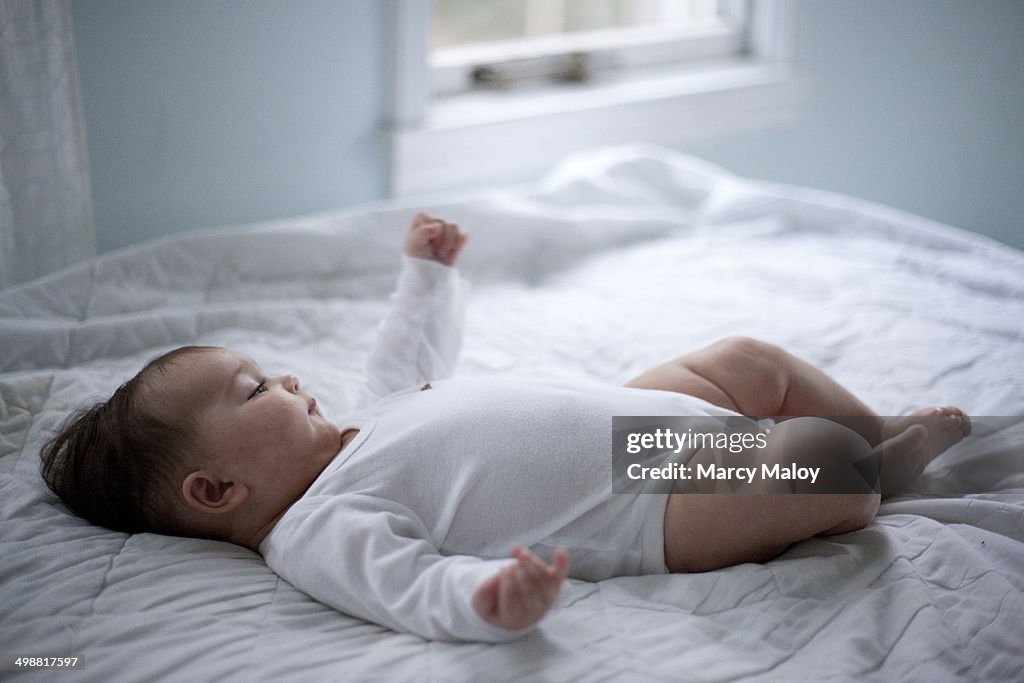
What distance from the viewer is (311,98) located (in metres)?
1.87

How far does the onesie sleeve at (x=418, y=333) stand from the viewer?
128cm

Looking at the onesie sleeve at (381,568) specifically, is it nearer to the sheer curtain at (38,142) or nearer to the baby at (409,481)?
the baby at (409,481)

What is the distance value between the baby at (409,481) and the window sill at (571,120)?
1053 millimetres

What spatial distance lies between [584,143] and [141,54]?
1037 millimetres

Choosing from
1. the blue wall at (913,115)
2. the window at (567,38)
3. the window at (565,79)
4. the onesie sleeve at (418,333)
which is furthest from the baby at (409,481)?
the blue wall at (913,115)

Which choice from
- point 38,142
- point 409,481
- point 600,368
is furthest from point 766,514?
point 38,142

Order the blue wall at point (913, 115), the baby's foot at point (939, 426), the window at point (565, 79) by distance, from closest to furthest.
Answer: the baby's foot at point (939, 426) < the window at point (565, 79) < the blue wall at point (913, 115)

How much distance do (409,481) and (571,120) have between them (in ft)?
4.73

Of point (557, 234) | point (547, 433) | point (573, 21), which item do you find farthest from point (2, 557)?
point (573, 21)

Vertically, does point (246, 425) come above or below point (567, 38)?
below

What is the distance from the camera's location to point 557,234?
175 centimetres

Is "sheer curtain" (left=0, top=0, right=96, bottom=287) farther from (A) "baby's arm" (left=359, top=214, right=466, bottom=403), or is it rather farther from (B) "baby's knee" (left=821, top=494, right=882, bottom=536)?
(B) "baby's knee" (left=821, top=494, right=882, bottom=536)

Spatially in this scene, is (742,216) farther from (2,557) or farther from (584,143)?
(2,557)

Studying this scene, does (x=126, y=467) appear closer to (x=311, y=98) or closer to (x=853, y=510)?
(x=853, y=510)
